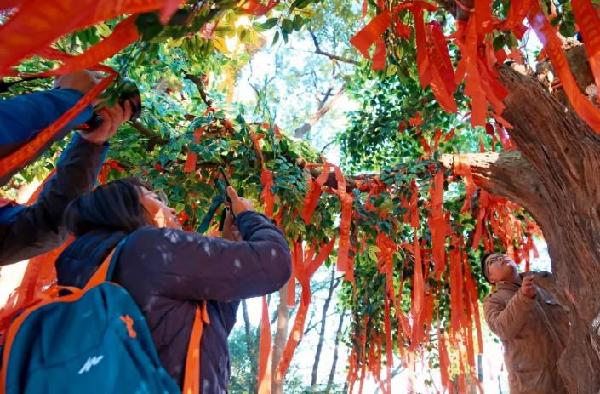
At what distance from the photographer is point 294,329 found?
3.15 metres

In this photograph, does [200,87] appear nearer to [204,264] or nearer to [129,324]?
[204,264]

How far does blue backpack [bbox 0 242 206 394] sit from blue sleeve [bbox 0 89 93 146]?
361mm

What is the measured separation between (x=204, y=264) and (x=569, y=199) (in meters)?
2.07

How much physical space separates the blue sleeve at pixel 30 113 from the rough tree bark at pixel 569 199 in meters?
2.03

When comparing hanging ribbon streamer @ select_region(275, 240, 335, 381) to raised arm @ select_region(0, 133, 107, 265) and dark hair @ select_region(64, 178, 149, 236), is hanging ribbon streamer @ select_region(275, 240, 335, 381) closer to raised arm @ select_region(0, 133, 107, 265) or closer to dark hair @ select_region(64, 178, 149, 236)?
raised arm @ select_region(0, 133, 107, 265)

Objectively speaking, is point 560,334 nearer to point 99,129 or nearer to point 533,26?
point 533,26

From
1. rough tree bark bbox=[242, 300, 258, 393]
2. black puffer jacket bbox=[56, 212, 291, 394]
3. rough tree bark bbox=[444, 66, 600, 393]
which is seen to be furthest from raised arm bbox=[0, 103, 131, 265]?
rough tree bark bbox=[242, 300, 258, 393]

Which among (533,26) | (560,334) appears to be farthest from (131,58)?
(560,334)

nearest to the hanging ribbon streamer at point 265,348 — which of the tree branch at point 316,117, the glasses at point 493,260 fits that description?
the glasses at point 493,260

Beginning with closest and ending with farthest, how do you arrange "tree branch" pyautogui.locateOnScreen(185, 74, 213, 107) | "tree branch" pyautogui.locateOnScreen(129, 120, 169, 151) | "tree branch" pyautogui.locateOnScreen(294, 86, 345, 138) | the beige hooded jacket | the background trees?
the background trees → "tree branch" pyautogui.locateOnScreen(129, 120, 169, 151) → the beige hooded jacket → "tree branch" pyautogui.locateOnScreen(185, 74, 213, 107) → "tree branch" pyautogui.locateOnScreen(294, 86, 345, 138)

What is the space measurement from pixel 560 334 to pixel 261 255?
2939mm

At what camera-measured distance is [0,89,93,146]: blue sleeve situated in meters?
1.20

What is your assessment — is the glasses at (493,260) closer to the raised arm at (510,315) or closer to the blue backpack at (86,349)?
the raised arm at (510,315)

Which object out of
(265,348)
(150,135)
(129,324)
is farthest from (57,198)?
(150,135)
